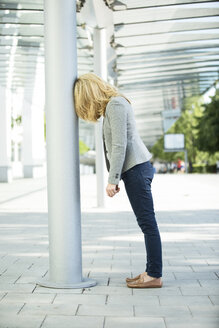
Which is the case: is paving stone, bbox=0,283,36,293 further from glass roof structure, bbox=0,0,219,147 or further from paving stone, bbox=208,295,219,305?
glass roof structure, bbox=0,0,219,147

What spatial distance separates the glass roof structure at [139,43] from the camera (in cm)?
1162

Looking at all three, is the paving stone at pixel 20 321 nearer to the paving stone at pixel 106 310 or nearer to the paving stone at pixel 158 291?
the paving stone at pixel 106 310

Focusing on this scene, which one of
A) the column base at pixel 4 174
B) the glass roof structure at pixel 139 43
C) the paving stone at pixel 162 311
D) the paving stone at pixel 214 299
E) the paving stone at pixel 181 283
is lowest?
the column base at pixel 4 174

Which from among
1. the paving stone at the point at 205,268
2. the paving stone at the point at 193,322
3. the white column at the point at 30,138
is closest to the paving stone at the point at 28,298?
the paving stone at the point at 193,322

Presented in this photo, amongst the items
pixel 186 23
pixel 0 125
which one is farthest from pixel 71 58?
pixel 0 125

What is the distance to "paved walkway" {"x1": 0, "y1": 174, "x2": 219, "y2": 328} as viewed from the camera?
11.0 ft

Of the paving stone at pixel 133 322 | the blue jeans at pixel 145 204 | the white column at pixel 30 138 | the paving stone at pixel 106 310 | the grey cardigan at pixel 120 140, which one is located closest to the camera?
the paving stone at pixel 133 322

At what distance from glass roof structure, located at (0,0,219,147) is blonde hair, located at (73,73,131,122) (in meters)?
5.56

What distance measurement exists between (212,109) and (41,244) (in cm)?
3374

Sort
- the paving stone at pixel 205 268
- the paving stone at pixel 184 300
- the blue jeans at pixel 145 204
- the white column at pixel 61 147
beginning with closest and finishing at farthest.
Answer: the paving stone at pixel 184 300 → the blue jeans at pixel 145 204 → the white column at pixel 61 147 → the paving stone at pixel 205 268

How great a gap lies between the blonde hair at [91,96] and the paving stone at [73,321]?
5.37ft

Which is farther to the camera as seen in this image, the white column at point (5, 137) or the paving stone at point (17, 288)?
the white column at point (5, 137)

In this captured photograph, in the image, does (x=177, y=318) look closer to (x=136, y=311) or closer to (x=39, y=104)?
(x=136, y=311)

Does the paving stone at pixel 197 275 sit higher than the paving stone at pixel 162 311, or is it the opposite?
the paving stone at pixel 162 311
